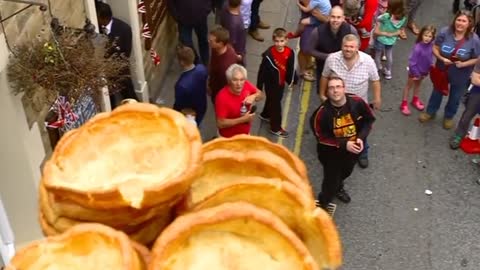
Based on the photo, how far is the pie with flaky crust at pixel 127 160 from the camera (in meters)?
2.33

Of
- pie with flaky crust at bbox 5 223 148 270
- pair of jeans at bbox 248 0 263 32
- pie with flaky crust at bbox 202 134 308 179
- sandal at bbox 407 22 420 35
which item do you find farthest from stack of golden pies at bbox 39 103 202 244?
sandal at bbox 407 22 420 35

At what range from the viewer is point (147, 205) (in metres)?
2.32

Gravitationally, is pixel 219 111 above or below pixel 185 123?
below

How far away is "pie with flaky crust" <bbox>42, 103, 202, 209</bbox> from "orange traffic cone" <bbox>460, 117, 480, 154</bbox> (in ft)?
25.4

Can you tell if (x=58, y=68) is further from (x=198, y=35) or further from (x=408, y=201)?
(x=198, y=35)

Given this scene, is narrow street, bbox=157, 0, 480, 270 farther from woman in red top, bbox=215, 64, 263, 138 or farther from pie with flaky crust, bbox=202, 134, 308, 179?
pie with flaky crust, bbox=202, 134, 308, 179

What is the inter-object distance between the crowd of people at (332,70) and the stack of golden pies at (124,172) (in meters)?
4.84

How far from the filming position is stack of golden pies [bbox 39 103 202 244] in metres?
2.33

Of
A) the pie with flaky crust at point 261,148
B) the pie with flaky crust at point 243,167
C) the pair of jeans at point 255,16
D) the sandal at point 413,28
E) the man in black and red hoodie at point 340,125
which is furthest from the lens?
the sandal at point 413,28

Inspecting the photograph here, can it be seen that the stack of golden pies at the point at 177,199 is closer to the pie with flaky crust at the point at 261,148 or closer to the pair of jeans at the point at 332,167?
the pie with flaky crust at the point at 261,148

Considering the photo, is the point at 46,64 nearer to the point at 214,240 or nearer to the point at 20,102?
the point at 20,102

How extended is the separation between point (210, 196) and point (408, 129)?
8.14 m

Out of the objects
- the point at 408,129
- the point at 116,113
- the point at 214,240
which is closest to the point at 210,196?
the point at 214,240

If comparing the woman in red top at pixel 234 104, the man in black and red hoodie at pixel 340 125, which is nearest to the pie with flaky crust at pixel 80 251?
the man in black and red hoodie at pixel 340 125
